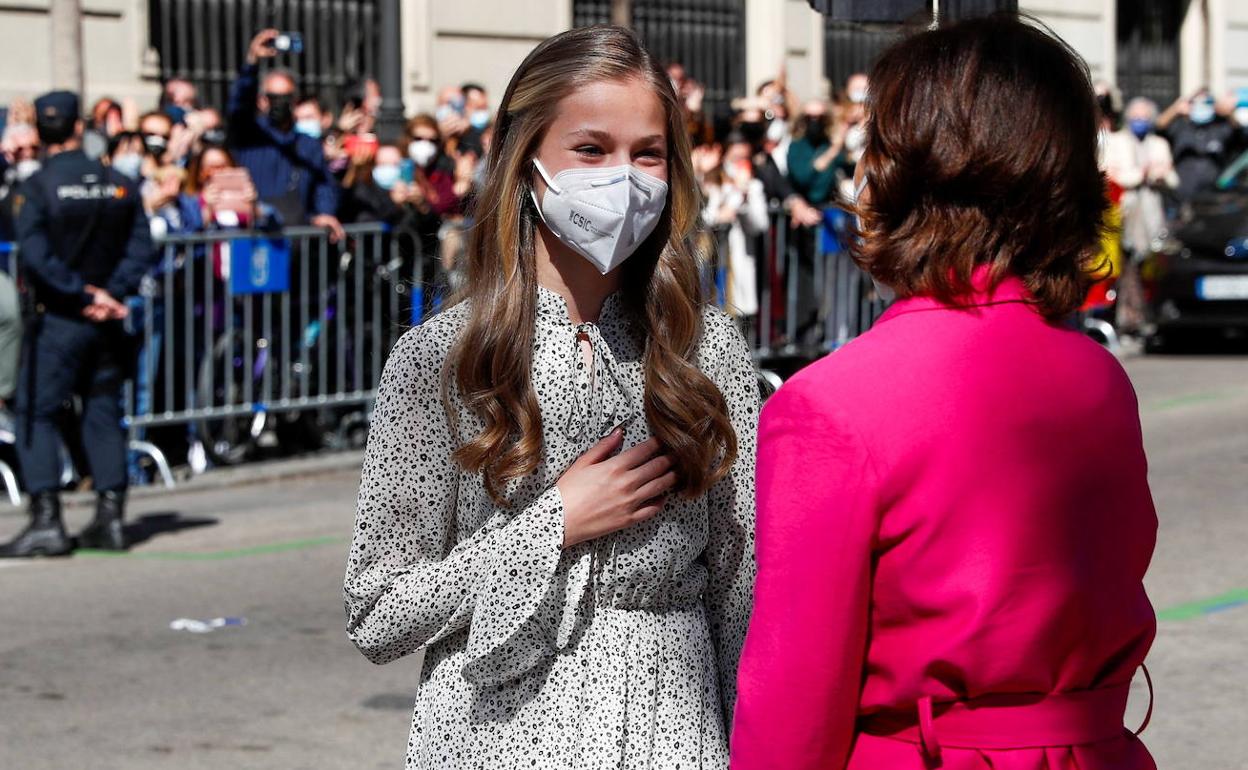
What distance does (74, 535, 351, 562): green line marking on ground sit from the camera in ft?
29.8

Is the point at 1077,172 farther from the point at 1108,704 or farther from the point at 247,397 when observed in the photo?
the point at 247,397

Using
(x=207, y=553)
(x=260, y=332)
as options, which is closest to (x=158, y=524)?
(x=207, y=553)

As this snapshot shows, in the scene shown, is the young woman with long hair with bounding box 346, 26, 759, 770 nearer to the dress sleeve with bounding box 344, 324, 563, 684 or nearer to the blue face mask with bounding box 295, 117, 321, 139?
the dress sleeve with bounding box 344, 324, 563, 684

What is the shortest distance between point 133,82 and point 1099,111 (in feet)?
51.9

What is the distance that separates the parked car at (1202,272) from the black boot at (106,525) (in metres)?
9.91

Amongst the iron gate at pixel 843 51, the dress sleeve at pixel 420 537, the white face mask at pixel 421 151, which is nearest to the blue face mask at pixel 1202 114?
the iron gate at pixel 843 51

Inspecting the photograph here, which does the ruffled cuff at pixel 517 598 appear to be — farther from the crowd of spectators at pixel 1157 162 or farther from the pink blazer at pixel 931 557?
the crowd of spectators at pixel 1157 162

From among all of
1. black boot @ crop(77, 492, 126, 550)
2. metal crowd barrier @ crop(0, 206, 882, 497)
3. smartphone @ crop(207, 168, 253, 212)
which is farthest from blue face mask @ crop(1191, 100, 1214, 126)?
black boot @ crop(77, 492, 126, 550)

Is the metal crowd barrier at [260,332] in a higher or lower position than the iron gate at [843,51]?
lower

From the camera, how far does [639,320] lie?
2.86 m

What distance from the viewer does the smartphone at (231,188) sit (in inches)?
463

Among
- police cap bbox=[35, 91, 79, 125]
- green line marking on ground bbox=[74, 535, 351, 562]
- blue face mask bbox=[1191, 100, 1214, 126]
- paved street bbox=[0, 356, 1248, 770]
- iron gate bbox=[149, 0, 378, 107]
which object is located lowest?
green line marking on ground bbox=[74, 535, 351, 562]

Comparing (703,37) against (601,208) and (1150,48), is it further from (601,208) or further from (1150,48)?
(601,208)

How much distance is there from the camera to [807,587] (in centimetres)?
202
